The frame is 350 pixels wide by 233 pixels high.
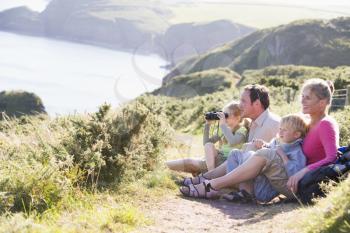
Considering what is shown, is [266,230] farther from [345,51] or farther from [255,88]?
[345,51]

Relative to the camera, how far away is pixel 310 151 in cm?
679

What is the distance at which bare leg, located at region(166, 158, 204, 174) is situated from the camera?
8.62 meters

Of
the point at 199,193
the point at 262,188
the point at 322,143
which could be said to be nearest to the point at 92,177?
the point at 199,193

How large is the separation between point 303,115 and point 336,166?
41.6 inches

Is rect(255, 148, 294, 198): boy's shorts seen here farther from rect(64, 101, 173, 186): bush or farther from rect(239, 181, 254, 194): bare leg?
rect(64, 101, 173, 186): bush

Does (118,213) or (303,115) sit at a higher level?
(303,115)

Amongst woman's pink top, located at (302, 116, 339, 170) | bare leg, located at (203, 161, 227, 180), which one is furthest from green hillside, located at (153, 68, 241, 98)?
woman's pink top, located at (302, 116, 339, 170)

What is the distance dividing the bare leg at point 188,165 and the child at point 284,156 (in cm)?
160

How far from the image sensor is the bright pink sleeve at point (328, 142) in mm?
6359

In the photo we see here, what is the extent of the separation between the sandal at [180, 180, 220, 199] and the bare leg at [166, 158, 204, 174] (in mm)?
1359

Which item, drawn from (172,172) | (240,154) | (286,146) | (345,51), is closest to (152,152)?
(172,172)

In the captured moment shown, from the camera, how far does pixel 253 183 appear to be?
710 centimetres

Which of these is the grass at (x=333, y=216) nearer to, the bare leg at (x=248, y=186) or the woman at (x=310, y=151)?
the woman at (x=310, y=151)

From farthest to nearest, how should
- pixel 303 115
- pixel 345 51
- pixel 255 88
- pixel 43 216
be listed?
pixel 345 51
pixel 255 88
pixel 303 115
pixel 43 216
